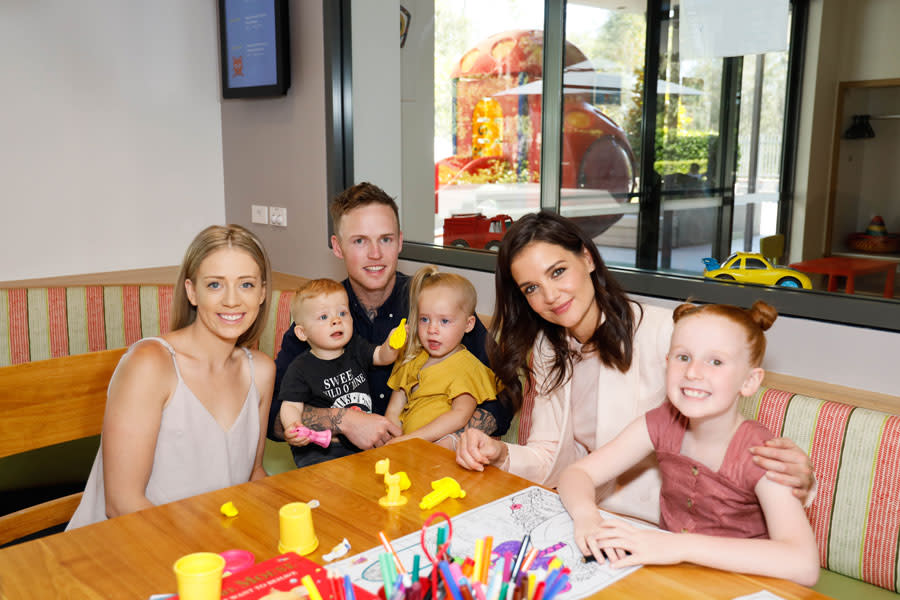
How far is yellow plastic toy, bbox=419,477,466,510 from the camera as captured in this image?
1.21m

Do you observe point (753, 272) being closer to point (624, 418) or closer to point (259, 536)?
point (624, 418)

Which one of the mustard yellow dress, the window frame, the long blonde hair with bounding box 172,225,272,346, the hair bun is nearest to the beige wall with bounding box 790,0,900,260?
the window frame

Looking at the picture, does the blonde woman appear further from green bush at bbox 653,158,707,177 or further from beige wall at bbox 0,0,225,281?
beige wall at bbox 0,0,225,281

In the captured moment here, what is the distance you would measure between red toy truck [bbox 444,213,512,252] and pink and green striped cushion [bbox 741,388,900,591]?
1.55m

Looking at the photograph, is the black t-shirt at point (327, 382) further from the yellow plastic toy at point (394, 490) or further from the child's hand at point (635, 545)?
the child's hand at point (635, 545)

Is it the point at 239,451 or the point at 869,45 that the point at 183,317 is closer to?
the point at 239,451

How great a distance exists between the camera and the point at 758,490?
3.88ft

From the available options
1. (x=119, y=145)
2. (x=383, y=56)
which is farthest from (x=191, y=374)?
(x=119, y=145)

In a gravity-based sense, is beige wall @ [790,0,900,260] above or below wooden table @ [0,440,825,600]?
above

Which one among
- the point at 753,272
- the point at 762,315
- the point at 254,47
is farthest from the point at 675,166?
the point at 254,47

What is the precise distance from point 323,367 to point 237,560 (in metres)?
0.97

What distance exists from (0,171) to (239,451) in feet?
7.29

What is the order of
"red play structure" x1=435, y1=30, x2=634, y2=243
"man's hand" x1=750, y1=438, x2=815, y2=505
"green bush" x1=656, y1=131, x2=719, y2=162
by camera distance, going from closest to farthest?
"man's hand" x1=750, y1=438, x2=815, y2=505
"green bush" x1=656, y1=131, x2=719, y2=162
"red play structure" x1=435, y1=30, x2=634, y2=243

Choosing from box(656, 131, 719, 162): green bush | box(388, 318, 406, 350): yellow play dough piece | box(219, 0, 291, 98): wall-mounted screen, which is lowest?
box(388, 318, 406, 350): yellow play dough piece
